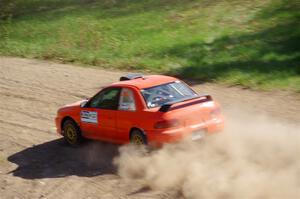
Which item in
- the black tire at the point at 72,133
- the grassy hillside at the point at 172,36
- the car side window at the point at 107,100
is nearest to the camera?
the car side window at the point at 107,100

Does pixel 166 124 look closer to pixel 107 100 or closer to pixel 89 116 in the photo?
pixel 107 100

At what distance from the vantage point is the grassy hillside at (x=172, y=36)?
2095 cm

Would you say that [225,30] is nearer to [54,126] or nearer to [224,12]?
[224,12]

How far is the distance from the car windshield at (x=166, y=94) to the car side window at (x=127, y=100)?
27 cm

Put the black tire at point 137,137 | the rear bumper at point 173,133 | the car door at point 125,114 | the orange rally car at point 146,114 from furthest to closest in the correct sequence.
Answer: the car door at point 125,114
the black tire at point 137,137
the orange rally car at point 146,114
the rear bumper at point 173,133

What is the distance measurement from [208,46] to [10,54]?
27.9 ft

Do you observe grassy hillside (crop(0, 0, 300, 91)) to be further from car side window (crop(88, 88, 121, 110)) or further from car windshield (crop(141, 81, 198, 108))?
car side window (crop(88, 88, 121, 110))

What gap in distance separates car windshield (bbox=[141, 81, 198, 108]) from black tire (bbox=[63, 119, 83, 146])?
7.52 feet

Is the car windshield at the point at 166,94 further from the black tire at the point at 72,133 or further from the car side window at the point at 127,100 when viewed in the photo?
the black tire at the point at 72,133

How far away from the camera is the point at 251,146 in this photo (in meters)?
12.6

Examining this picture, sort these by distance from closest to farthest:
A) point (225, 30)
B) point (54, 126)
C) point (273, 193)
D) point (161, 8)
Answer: point (273, 193), point (54, 126), point (225, 30), point (161, 8)

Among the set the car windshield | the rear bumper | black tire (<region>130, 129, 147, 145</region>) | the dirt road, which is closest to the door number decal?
the dirt road

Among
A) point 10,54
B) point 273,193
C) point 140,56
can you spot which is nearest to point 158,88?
point 273,193

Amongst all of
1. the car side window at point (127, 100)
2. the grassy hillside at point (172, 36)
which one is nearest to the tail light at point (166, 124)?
the car side window at point (127, 100)
